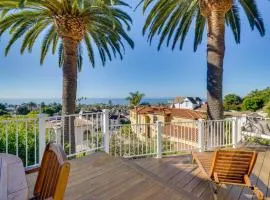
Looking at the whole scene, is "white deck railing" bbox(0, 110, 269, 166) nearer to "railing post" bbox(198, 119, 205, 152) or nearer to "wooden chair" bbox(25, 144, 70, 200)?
"railing post" bbox(198, 119, 205, 152)

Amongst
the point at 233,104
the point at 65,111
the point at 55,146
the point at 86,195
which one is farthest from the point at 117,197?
the point at 233,104

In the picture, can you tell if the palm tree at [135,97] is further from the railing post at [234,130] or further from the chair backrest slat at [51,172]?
the chair backrest slat at [51,172]

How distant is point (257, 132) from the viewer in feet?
29.9

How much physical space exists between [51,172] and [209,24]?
787 cm

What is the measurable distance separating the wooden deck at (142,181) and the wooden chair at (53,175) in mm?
1712

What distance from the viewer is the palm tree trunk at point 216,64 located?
8359 mm

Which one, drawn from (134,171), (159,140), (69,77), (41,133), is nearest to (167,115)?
(69,77)

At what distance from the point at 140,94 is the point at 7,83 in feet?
78.5

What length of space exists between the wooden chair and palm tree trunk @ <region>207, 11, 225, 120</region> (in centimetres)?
696

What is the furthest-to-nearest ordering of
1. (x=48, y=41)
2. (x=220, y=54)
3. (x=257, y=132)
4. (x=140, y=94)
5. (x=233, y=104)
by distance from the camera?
(x=140, y=94) → (x=233, y=104) → (x=48, y=41) → (x=257, y=132) → (x=220, y=54)

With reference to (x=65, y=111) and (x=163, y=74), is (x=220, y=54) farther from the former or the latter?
(x=163, y=74)

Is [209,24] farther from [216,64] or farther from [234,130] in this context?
[234,130]

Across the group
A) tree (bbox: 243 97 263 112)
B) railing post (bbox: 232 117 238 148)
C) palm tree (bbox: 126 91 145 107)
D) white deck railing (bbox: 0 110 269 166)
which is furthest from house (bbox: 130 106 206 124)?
white deck railing (bbox: 0 110 269 166)

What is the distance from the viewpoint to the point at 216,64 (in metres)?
8.36
